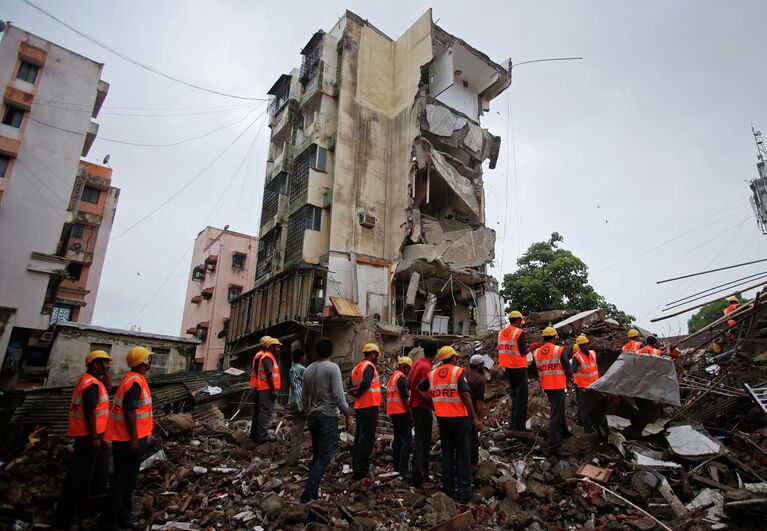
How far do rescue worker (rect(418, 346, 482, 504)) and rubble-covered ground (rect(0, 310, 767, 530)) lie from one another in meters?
0.28

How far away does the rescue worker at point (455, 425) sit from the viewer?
5000 mm

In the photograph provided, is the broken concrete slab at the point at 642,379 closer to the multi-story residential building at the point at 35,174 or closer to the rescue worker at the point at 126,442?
the rescue worker at the point at 126,442

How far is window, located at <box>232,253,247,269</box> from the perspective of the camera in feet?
119

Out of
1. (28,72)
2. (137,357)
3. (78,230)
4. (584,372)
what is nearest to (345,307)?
(584,372)

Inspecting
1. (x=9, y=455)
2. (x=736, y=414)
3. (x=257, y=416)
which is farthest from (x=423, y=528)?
(x=9, y=455)

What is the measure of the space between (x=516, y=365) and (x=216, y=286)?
32.7 metres

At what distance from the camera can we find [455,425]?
508 cm

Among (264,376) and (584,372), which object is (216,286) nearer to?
(264,376)

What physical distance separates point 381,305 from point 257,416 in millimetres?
13343

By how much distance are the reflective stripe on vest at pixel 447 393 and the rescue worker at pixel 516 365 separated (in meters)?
1.85

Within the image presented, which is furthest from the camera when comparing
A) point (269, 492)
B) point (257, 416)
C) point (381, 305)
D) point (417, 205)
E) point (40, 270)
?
point (417, 205)

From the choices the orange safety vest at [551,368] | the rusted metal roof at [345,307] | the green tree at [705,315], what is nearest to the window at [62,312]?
the rusted metal roof at [345,307]

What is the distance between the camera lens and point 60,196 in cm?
2027

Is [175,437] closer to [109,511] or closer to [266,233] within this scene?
[109,511]
